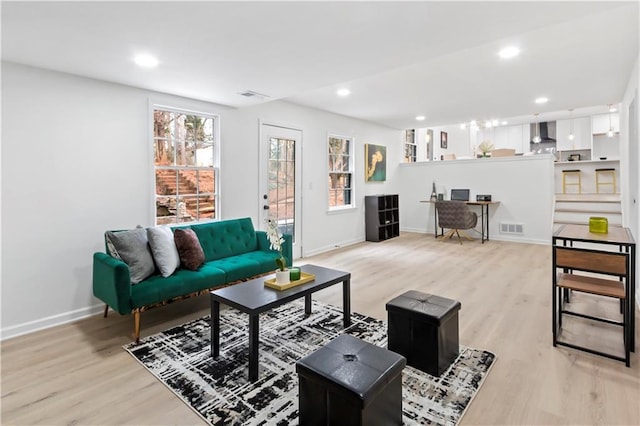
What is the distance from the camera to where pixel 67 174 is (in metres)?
3.08

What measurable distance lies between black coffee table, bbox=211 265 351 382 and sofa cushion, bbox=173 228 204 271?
2.68ft

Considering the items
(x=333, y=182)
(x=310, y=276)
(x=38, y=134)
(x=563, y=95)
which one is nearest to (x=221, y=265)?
(x=310, y=276)

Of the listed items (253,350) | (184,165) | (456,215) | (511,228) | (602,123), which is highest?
(602,123)

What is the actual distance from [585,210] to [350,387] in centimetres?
650

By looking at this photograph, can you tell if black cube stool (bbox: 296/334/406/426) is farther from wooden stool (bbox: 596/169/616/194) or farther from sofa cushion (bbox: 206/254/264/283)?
wooden stool (bbox: 596/169/616/194)

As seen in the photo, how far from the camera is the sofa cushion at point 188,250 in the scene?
318 cm

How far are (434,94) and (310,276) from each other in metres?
3.50

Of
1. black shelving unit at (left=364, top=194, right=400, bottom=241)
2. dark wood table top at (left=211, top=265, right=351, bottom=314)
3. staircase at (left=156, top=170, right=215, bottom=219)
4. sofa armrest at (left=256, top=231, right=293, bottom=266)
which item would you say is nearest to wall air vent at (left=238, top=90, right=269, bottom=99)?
staircase at (left=156, top=170, right=215, bottom=219)

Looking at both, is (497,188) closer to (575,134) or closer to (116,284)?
(575,134)

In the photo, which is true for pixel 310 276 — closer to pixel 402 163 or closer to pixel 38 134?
pixel 38 134

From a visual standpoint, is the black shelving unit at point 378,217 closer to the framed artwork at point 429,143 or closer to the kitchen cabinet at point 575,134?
the framed artwork at point 429,143

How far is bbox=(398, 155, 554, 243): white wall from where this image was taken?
20.9ft

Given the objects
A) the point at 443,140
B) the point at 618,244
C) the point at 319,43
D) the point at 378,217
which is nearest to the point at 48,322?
the point at 319,43

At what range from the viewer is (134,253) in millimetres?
2900
